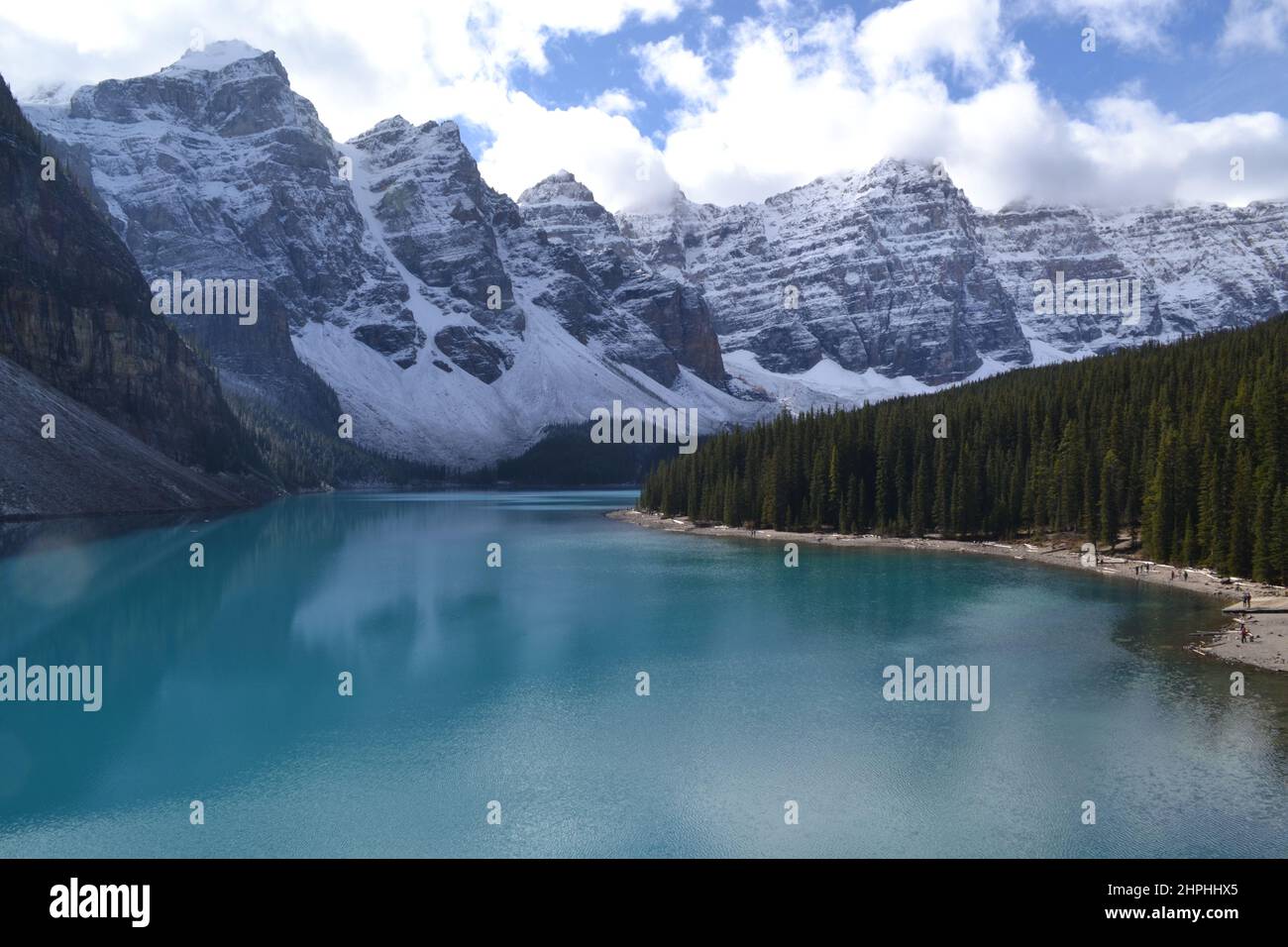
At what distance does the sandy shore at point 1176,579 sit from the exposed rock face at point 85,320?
68615mm

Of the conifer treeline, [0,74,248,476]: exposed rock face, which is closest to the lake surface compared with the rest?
the conifer treeline

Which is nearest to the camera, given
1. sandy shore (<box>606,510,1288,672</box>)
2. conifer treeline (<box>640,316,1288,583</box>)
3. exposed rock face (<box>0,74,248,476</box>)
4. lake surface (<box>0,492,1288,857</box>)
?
lake surface (<box>0,492,1288,857</box>)

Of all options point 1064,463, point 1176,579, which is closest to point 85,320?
point 1064,463

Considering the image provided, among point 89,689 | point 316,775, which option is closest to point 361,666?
point 89,689

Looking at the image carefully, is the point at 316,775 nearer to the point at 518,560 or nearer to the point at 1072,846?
the point at 1072,846

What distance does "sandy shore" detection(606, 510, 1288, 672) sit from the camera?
123 ft

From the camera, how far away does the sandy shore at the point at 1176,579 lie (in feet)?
123

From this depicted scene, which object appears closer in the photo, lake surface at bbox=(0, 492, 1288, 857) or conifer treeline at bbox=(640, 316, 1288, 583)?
lake surface at bbox=(0, 492, 1288, 857)

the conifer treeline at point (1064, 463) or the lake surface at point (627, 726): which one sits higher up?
the conifer treeline at point (1064, 463)

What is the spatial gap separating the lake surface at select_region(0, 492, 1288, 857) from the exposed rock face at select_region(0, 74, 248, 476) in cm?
6579

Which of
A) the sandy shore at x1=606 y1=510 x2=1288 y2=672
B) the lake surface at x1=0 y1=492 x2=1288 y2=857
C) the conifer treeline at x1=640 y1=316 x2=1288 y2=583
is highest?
the conifer treeline at x1=640 y1=316 x2=1288 y2=583

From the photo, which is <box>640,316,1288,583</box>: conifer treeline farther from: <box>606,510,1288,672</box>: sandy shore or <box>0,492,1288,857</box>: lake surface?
<box>0,492,1288,857</box>: lake surface

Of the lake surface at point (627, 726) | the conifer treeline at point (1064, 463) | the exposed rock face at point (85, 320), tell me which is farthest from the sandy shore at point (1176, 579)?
the exposed rock face at point (85, 320)

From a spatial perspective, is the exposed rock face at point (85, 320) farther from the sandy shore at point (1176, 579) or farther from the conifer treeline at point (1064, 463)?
the conifer treeline at point (1064, 463)
